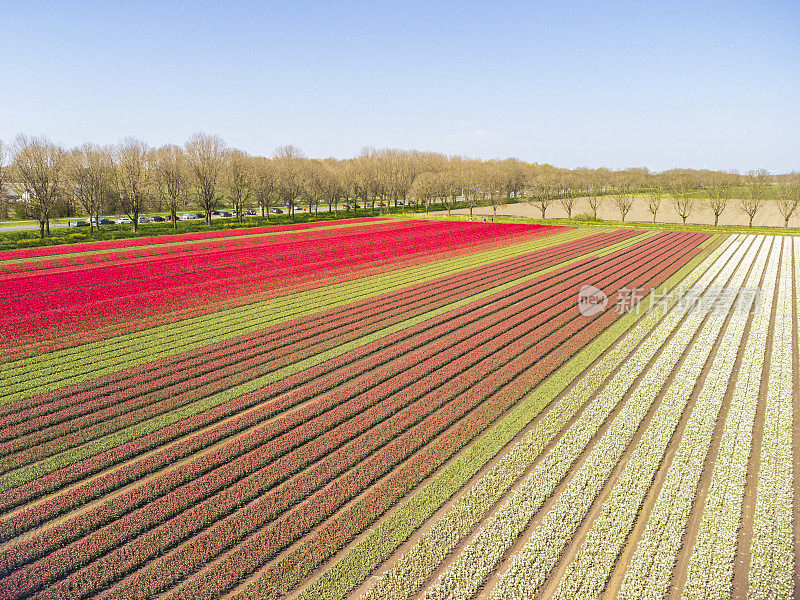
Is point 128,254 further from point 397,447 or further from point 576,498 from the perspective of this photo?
point 576,498

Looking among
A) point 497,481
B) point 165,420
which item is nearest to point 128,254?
A: point 165,420

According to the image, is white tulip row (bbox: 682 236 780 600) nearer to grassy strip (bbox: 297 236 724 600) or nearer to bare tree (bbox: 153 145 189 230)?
grassy strip (bbox: 297 236 724 600)

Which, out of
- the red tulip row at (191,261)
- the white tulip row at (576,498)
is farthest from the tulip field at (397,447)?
the red tulip row at (191,261)

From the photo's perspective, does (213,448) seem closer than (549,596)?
No

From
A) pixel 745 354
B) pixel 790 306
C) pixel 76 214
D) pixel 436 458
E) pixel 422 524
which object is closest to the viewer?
pixel 422 524

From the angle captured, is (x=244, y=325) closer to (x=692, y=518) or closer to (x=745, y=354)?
(x=692, y=518)

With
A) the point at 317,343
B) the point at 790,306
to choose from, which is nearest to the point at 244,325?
the point at 317,343

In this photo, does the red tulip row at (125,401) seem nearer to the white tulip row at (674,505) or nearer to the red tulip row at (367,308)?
the red tulip row at (367,308)
